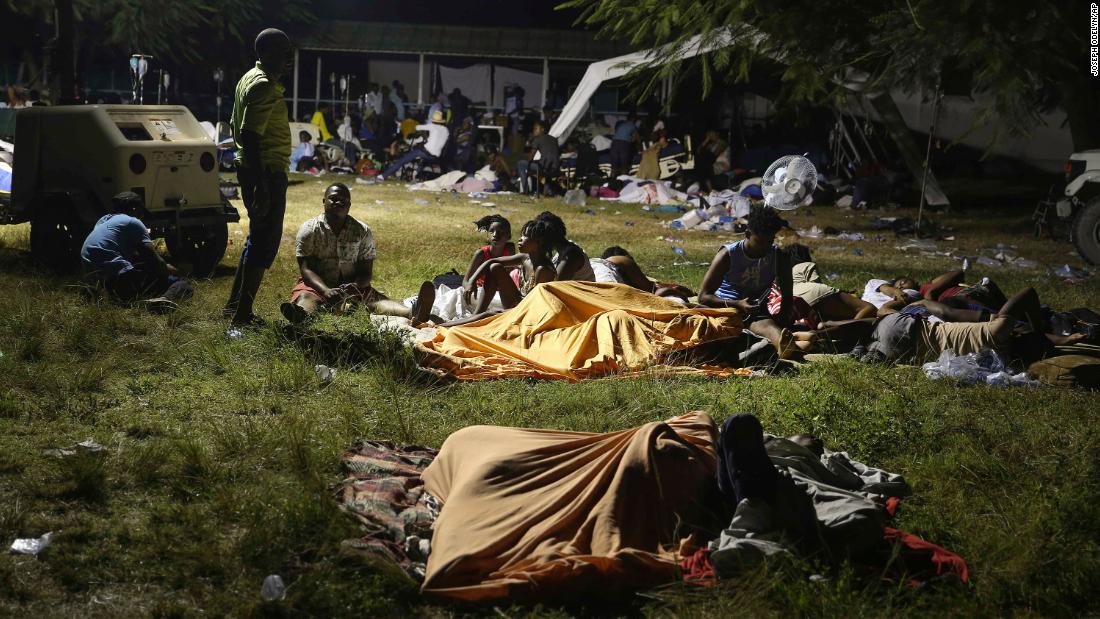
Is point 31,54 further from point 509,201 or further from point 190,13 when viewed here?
point 509,201

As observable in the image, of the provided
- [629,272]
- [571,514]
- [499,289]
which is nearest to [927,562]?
[571,514]

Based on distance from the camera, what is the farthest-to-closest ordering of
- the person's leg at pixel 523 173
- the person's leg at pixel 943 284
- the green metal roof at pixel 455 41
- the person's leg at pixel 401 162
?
the green metal roof at pixel 455 41 < the person's leg at pixel 401 162 < the person's leg at pixel 523 173 < the person's leg at pixel 943 284

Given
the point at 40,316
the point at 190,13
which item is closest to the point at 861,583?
the point at 40,316

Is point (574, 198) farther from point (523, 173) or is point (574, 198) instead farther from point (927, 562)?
point (927, 562)

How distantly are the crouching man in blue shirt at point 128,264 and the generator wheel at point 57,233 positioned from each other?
1.01 metres

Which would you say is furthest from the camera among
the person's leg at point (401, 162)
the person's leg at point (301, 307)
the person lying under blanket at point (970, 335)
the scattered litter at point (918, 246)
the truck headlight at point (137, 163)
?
the person's leg at point (401, 162)

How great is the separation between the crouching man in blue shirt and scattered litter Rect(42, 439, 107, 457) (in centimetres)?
294

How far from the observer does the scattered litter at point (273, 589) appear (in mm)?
3455

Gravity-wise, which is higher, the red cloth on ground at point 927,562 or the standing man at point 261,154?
the standing man at point 261,154

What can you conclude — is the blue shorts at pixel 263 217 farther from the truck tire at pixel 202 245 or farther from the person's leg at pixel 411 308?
the truck tire at pixel 202 245

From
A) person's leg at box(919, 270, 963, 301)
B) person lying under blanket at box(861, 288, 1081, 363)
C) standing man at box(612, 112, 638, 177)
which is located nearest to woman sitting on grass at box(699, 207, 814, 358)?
person lying under blanket at box(861, 288, 1081, 363)

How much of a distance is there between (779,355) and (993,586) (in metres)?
3.46

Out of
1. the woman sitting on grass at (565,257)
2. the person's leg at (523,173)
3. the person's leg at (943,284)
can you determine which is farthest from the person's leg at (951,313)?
the person's leg at (523,173)

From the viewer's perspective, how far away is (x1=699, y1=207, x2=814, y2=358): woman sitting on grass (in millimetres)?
7422
